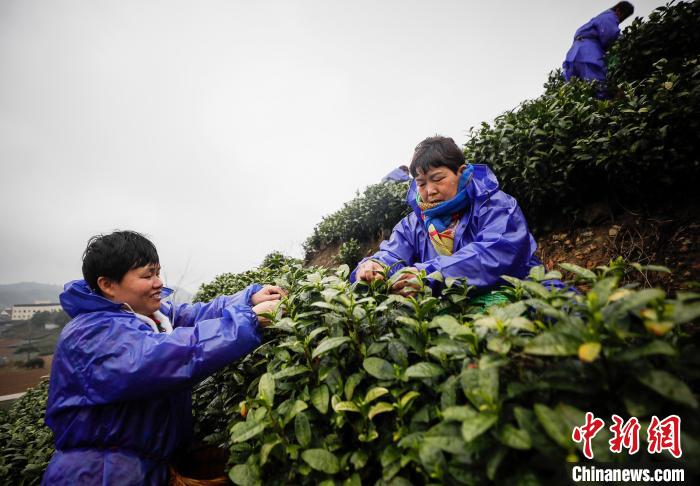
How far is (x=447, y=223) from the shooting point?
266 cm

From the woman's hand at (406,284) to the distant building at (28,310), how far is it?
3736 cm

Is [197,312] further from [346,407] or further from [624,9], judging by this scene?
[624,9]

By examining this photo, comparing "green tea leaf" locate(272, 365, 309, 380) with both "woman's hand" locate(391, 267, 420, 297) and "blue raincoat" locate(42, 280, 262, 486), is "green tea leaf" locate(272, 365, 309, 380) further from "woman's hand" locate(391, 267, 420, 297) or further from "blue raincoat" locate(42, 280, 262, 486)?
"woman's hand" locate(391, 267, 420, 297)

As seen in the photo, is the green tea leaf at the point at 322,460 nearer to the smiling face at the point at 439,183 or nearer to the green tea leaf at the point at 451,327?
the green tea leaf at the point at 451,327

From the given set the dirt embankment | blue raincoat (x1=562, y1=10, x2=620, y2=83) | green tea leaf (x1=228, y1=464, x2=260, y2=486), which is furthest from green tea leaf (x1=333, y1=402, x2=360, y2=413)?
blue raincoat (x1=562, y1=10, x2=620, y2=83)


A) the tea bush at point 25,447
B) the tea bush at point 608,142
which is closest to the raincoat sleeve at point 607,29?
the tea bush at point 608,142

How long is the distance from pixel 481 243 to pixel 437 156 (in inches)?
36.6

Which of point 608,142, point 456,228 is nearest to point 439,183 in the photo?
point 456,228

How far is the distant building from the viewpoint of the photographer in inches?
1045

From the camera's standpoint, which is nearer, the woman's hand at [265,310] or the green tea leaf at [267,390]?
the green tea leaf at [267,390]

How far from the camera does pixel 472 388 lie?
900mm

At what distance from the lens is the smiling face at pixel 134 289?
2.10 m

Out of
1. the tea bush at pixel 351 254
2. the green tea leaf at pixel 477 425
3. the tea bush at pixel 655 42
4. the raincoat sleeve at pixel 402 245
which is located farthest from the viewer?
the tea bush at pixel 351 254
